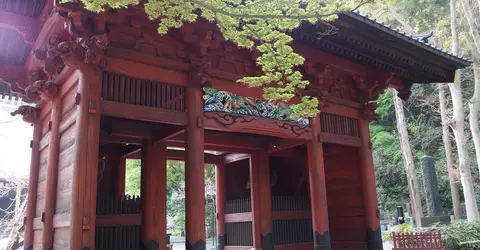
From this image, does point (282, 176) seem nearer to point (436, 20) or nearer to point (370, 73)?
point (370, 73)

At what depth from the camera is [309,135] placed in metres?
6.43

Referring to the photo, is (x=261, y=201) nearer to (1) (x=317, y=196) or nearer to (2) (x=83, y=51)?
(1) (x=317, y=196)

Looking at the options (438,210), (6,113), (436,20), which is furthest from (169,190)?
(436,20)

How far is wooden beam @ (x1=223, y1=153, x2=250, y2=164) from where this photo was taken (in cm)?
813

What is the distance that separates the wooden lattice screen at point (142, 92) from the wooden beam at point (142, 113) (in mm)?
76

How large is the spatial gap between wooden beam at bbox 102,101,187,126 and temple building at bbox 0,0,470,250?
2 centimetres

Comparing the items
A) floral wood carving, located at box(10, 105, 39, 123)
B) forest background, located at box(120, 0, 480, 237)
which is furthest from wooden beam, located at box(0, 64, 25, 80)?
forest background, located at box(120, 0, 480, 237)

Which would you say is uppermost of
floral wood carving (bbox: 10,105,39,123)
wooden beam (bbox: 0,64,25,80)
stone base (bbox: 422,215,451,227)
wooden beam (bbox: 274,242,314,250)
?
wooden beam (bbox: 0,64,25,80)

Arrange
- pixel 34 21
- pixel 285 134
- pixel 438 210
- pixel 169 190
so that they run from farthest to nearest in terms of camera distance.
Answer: pixel 169 190 → pixel 438 210 → pixel 285 134 → pixel 34 21

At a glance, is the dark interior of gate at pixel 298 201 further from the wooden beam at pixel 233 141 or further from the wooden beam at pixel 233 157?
the wooden beam at pixel 233 141

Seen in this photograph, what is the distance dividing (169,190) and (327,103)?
1663 centimetres

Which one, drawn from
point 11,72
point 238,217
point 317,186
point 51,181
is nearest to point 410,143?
point 238,217

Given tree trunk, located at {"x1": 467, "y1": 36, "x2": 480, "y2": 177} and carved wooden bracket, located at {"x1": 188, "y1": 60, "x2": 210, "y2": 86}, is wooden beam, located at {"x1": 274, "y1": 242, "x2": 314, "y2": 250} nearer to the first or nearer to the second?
carved wooden bracket, located at {"x1": 188, "y1": 60, "x2": 210, "y2": 86}

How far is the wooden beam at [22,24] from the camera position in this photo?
503 centimetres
